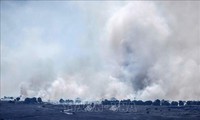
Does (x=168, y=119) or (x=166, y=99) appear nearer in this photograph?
(x=168, y=119)

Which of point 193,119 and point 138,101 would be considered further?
point 138,101

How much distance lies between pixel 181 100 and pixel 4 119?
110766 millimetres

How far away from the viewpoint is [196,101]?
16738 cm

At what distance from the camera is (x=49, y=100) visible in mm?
186875

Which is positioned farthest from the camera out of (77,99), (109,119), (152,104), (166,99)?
(77,99)

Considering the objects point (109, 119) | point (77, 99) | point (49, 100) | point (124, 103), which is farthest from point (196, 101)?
point (109, 119)

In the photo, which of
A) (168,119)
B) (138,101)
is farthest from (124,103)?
(168,119)

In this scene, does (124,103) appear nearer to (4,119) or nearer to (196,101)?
(196,101)

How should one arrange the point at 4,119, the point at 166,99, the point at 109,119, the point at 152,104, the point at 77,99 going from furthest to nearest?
the point at 77,99 < the point at 166,99 < the point at 152,104 < the point at 109,119 < the point at 4,119

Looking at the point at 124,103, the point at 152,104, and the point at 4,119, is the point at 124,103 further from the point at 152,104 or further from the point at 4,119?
the point at 4,119

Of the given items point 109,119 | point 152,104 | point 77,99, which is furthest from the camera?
point 77,99

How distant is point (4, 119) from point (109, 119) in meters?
27.0

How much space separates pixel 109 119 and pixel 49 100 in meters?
107

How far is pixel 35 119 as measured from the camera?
269 ft
